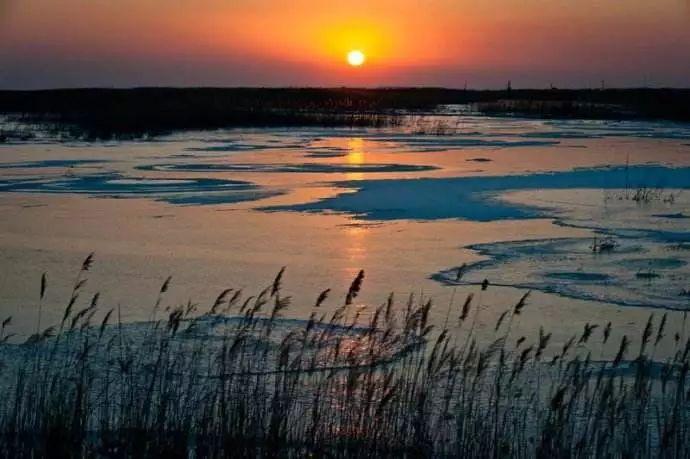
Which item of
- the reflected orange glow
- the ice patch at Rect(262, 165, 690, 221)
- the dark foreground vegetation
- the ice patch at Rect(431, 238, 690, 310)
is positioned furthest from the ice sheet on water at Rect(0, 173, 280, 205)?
the dark foreground vegetation

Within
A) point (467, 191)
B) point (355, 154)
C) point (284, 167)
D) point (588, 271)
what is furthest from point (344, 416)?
point (355, 154)

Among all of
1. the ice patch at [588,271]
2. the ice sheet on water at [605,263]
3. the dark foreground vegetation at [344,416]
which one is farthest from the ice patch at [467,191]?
the dark foreground vegetation at [344,416]

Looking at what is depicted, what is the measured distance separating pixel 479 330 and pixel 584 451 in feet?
8.83

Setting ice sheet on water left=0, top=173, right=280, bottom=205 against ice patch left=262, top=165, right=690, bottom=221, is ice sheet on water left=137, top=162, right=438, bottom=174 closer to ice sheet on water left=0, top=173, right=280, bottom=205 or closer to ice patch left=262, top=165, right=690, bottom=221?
ice sheet on water left=0, top=173, right=280, bottom=205

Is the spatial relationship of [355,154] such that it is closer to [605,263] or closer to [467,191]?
[467,191]

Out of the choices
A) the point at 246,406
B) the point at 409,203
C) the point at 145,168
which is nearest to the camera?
the point at 246,406

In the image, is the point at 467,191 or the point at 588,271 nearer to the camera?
the point at 588,271

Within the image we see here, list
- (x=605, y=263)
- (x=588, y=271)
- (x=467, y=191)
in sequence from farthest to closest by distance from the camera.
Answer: (x=467, y=191)
(x=605, y=263)
(x=588, y=271)

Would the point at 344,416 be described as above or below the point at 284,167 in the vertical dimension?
above

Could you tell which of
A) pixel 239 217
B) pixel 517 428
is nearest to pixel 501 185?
pixel 239 217

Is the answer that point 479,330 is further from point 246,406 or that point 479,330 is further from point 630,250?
point 630,250

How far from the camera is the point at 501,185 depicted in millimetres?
18453

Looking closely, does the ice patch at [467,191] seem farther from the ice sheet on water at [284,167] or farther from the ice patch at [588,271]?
the ice patch at [588,271]

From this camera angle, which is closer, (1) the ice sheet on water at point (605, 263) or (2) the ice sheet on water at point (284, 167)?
(1) the ice sheet on water at point (605, 263)
